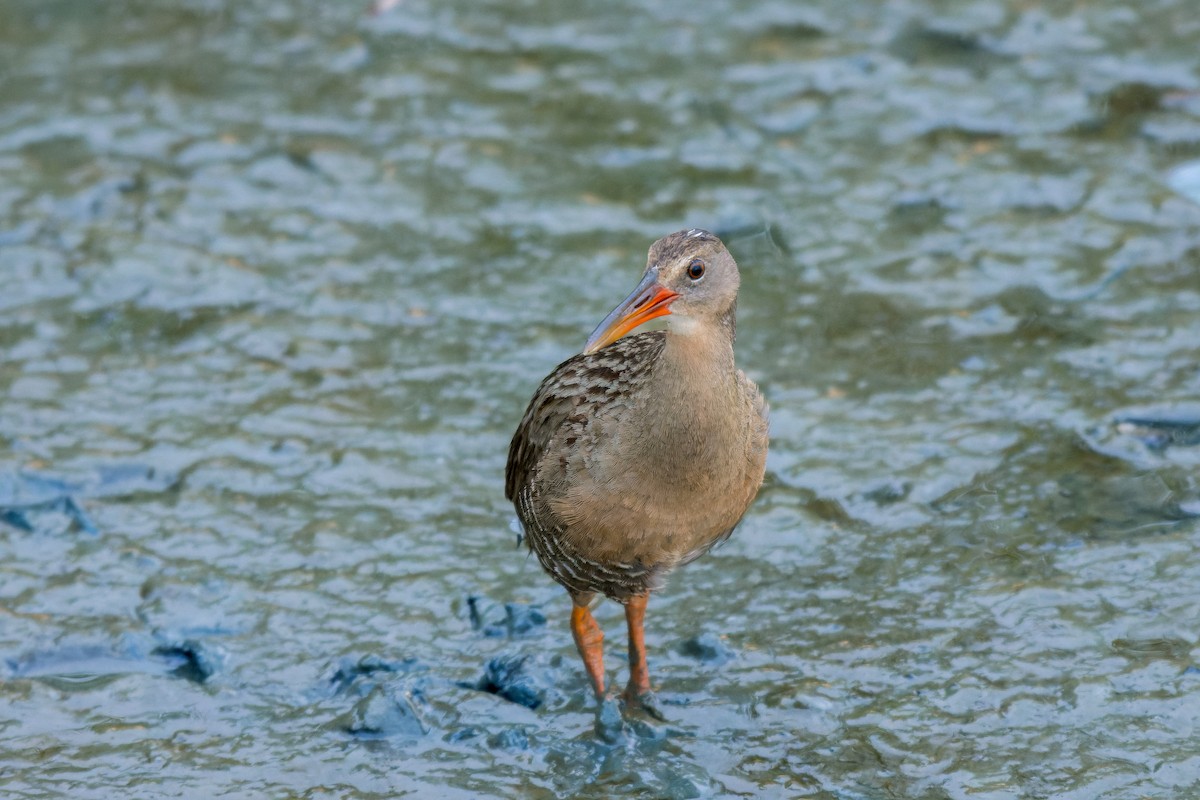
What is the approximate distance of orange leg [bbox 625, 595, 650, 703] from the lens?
4.83 m

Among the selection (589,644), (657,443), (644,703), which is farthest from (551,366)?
(657,443)

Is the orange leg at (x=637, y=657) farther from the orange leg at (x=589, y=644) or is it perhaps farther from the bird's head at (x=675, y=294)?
the bird's head at (x=675, y=294)

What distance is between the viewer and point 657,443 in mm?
4367

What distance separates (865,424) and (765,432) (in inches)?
52.6

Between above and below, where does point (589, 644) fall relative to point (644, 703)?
above

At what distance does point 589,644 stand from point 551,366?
172 centimetres

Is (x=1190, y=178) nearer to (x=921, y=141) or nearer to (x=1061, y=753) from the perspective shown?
(x=921, y=141)

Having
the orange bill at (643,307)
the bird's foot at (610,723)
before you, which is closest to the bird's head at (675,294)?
the orange bill at (643,307)

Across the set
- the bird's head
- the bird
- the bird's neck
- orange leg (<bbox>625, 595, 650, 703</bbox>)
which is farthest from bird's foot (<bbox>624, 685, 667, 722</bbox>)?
the bird's head

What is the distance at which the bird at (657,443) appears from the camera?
4.37 meters

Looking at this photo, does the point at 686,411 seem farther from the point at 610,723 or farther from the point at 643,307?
the point at 610,723

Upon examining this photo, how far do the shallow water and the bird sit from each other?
590mm

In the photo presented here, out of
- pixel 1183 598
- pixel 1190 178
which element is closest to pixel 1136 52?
pixel 1190 178

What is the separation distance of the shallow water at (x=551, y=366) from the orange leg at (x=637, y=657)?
0.09 m
